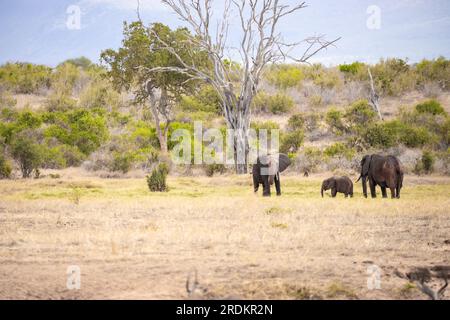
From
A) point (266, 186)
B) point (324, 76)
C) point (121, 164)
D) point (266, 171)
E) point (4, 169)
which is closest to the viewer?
point (266, 171)

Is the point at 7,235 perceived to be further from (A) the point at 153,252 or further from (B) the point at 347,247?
(B) the point at 347,247

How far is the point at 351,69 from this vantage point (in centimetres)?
4872

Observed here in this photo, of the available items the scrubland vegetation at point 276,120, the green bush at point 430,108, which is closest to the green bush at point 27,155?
the scrubland vegetation at point 276,120

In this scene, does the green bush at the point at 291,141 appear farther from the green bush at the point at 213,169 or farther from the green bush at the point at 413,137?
the green bush at the point at 413,137

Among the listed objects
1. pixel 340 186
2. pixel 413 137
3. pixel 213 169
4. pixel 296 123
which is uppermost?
pixel 296 123

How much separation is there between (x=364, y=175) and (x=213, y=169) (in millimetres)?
9679

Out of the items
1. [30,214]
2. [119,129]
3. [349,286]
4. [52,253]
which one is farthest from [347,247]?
[119,129]

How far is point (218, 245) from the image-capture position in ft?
30.6

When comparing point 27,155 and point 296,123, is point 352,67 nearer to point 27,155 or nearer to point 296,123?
point 296,123

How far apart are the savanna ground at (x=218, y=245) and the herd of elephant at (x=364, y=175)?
0.81 m

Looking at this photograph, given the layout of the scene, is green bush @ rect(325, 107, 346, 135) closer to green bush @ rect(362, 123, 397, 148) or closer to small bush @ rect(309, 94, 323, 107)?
green bush @ rect(362, 123, 397, 148)

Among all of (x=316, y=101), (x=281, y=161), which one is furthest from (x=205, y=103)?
(x=281, y=161)

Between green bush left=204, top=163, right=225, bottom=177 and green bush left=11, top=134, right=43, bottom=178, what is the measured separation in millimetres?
6475

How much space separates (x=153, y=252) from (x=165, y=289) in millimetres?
1870
